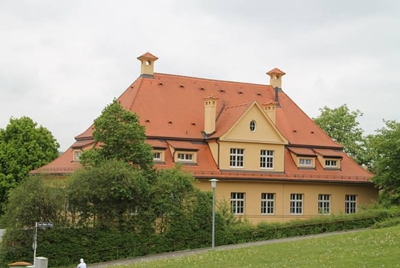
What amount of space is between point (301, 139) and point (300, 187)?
4.56 m

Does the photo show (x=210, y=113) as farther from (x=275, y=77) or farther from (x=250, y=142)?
(x=275, y=77)

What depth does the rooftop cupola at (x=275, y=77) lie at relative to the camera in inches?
2495

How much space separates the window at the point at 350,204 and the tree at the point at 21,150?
25099mm

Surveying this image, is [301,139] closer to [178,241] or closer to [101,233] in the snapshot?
[178,241]

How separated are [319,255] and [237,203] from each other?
23978 mm

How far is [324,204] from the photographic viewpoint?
2270 inches

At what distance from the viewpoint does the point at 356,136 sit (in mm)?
72062

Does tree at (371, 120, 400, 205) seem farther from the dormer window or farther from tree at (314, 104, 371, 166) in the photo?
tree at (314, 104, 371, 166)

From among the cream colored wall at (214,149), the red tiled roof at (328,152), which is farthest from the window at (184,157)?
the red tiled roof at (328,152)

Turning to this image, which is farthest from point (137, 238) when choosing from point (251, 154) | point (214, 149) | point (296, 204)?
point (296, 204)

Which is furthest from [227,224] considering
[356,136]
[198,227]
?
[356,136]

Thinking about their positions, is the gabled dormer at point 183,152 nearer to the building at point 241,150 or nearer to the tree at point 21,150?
the building at point 241,150

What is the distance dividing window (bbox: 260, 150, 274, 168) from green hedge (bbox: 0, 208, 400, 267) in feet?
24.6

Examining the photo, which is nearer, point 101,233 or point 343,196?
point 101,233
